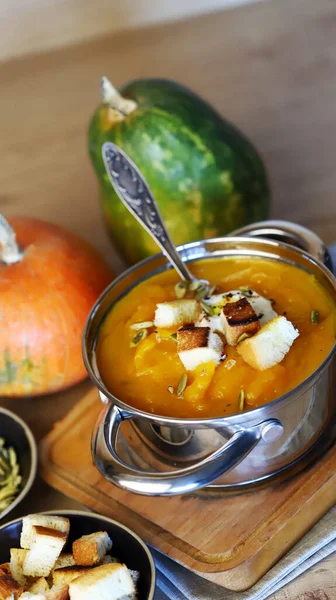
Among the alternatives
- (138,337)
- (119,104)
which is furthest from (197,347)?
(119,104)

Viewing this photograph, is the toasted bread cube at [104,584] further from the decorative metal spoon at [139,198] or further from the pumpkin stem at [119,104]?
the pumpkin stem at [119,104]

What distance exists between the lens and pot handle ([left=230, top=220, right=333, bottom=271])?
125 centimetres

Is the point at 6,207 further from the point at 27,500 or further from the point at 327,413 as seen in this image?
the point at 327,413

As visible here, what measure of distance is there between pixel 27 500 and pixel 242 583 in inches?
16.4

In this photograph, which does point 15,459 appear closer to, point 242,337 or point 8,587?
point 8,587

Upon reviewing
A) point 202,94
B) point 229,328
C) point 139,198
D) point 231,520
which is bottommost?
point 231,520

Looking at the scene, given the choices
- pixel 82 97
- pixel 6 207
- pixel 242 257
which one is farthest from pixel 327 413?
pixel 82 97

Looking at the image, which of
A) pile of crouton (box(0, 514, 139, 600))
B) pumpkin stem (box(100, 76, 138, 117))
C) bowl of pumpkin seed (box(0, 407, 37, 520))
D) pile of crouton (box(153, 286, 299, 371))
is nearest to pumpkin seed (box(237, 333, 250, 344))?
pile of crouton (box(153, 286, 299, 371))

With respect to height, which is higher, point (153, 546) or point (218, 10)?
point (218, 10)

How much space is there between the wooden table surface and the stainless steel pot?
9.7 inches

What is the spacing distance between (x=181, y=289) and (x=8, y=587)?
50 cm

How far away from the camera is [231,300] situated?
1.14m

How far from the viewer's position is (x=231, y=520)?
3.59ft

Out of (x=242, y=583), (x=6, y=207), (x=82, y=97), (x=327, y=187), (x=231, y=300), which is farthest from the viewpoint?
(x=82, y=97)
